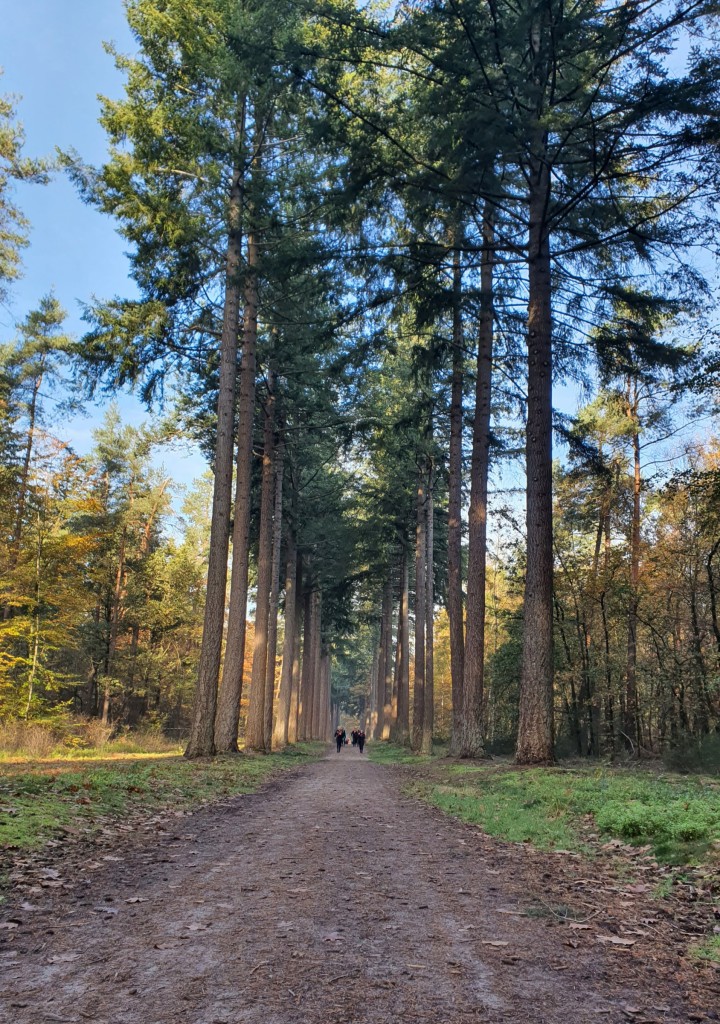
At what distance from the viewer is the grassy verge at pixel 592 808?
5367mm

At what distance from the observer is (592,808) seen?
713 centimetres

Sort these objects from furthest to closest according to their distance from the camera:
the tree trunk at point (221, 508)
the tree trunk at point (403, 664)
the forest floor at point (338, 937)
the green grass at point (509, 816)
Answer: the tree trunk at point (403, 664) → the tree trunk at point (221, 508) → the green grass at point (509, 816) → the forest floor at point (338, 937)

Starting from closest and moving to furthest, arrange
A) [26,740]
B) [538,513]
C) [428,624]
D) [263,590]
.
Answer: [538,513]
[26,740]
[263,590]
[428,624]

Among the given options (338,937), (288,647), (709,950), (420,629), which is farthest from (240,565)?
(709,950)

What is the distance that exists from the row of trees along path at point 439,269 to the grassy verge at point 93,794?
3.11 meters

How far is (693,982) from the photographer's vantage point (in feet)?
10.2

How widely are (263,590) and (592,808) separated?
1511 cm

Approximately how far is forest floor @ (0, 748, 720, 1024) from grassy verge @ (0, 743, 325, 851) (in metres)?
0.41

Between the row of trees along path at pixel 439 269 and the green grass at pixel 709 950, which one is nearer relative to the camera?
the green grass at pixel 709 950

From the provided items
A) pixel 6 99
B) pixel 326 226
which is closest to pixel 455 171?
pixel 326 226

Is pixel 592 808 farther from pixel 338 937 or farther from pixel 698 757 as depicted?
pixel 698 757

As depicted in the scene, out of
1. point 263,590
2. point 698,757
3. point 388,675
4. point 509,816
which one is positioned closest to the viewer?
point 509,816

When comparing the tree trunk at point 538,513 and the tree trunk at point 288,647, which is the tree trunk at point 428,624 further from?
the tree trunk at point 538,513

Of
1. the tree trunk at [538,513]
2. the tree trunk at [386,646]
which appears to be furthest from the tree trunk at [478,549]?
the tree trunk at [386,646]
